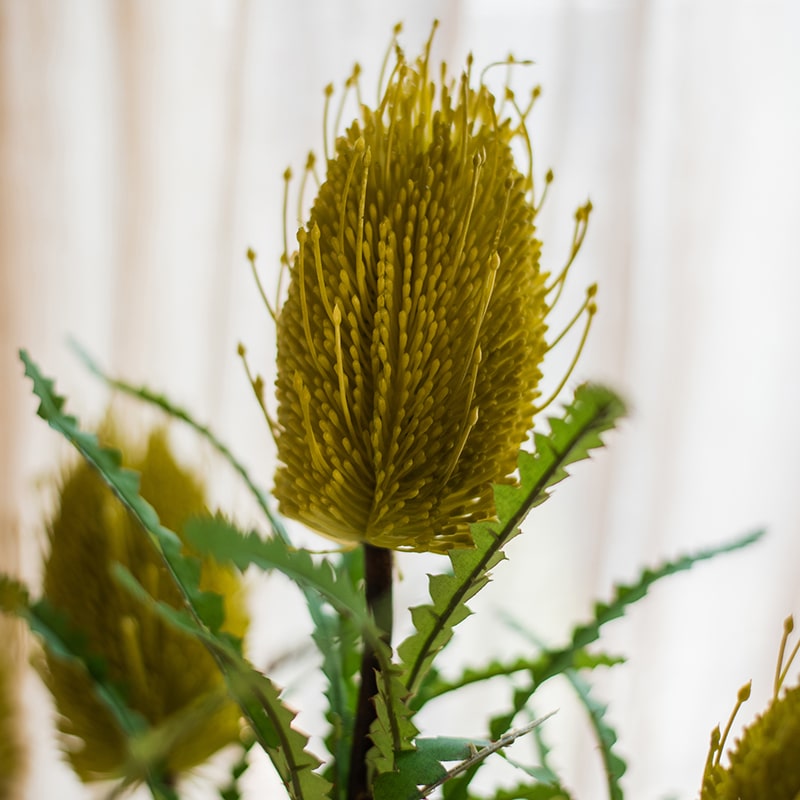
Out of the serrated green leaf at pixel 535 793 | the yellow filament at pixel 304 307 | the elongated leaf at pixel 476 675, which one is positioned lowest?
the serrated green leaf at pixel 535 793

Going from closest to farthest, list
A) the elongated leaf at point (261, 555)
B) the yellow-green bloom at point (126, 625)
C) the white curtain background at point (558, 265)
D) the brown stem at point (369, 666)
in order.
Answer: the elongated leaf at point (261, 555)
the brown stem at point (369, 666)
the yellow-green bloom at point (126, 625)
the white curtain background at point (558, 265)


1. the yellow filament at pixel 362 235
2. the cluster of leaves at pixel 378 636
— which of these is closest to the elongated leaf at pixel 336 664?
the cluster of leaves at pixel 378 636

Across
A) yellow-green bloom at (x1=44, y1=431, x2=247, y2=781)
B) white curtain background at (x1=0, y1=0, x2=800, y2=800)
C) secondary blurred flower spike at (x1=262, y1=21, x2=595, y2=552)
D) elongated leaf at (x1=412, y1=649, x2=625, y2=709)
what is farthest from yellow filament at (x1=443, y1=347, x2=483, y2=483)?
white curtain background at (x1=0, y1=0, x2=800, y2=800)

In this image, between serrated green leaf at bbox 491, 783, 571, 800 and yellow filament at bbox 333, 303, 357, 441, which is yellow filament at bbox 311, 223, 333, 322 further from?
serrated green leaf at bbox 491, 783, 571, 800

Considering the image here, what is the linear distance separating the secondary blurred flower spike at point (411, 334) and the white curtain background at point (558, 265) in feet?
1.45

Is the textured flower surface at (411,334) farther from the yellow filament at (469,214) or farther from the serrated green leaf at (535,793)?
the serrated green leaf at (535,793)

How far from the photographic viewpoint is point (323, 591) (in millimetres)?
230

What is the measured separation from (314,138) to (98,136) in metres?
0.24

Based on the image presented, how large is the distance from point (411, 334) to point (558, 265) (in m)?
0.53

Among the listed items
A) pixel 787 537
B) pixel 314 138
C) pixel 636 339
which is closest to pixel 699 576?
pixel 787 537

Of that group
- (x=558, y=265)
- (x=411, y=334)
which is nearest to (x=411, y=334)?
(x=411, y=334)

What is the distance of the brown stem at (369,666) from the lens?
0.30m

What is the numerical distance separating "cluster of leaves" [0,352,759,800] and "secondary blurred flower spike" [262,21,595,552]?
0.9 inches

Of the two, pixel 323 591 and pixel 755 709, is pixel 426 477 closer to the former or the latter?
pixel 323 591
